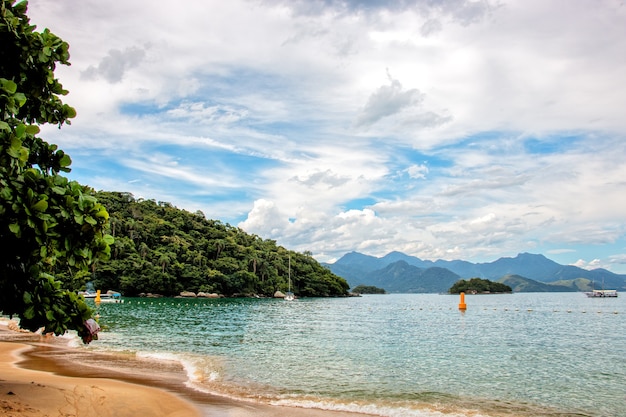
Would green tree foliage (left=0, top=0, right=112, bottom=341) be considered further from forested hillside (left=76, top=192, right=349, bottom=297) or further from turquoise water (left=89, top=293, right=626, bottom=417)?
forested hillside (left=76, top=192, right=349, bottom=297)

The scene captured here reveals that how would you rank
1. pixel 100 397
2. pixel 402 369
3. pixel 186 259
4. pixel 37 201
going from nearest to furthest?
pixel 37 201, pixel 100 397, pixel 402 369, pixel 186 259

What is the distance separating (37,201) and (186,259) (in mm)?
140887

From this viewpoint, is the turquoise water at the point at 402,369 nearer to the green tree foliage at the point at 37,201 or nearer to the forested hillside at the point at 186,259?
the green tree foliage at the point at 37,201

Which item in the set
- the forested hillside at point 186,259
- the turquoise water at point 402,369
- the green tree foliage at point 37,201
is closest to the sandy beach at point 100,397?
the turquoise water at point 402,369

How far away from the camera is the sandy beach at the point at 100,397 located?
1021cm

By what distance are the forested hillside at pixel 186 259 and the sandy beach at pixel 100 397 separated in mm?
100968

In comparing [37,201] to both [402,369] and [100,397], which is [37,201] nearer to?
[100,397]

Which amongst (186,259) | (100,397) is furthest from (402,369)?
(186,259)

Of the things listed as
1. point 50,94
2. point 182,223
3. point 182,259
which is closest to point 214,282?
point 182,259

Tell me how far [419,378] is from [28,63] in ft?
65.5

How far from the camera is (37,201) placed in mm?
7031

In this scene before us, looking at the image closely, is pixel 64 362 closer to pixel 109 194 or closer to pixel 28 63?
pixel 28 63

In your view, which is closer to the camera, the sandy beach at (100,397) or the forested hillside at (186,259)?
the sandy beach at (100,397)

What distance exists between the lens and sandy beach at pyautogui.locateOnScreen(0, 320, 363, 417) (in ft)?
33.5
